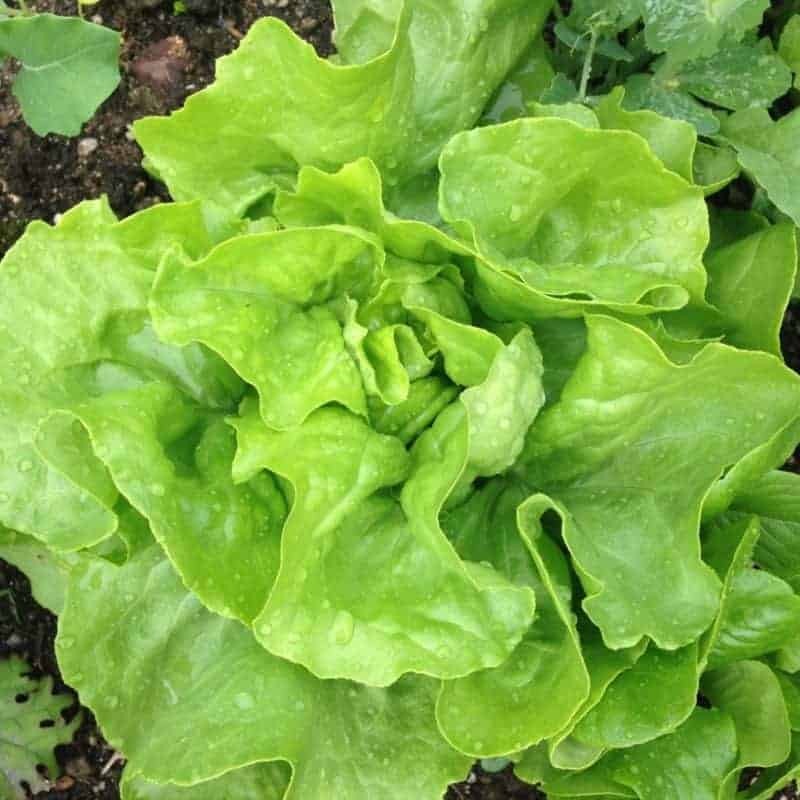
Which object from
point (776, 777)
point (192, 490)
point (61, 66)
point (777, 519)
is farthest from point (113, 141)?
point (776, 777)

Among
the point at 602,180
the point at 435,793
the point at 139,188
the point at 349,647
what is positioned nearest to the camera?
the point at 349,647

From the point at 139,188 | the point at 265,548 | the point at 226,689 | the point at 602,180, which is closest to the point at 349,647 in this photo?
the point at 265,548

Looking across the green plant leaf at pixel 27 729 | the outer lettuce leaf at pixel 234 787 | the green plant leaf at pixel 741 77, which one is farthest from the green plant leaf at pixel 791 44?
the green plant leaf at pixel 27 729

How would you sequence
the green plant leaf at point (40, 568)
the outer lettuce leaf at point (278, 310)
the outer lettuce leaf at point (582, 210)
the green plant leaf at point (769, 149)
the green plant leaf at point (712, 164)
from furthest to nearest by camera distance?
the green plant leaf at point (40, 568) < the green plant leaf at point (712, 164) < the green plant leaf at point (769, 149) < the outer lettuce leaf at point (582, 210) < the outer lettuce leaf at point (278, 310)

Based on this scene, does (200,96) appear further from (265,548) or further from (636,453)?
(636,453)

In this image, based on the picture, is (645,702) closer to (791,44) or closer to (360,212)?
(360,212)

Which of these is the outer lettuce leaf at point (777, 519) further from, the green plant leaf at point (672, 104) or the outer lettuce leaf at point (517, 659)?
→ the green plant leaf at point (672, 104)

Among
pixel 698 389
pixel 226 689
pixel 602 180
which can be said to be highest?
pixel 602 180
